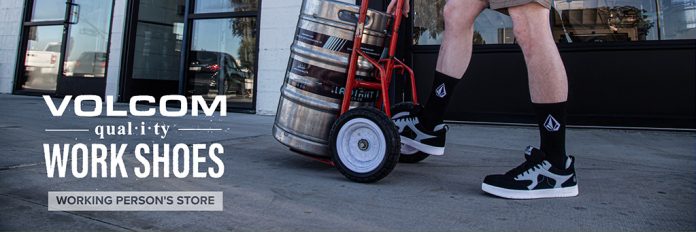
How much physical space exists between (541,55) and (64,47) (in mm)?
8538

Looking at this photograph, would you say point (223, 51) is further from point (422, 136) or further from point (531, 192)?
point (531, 192)

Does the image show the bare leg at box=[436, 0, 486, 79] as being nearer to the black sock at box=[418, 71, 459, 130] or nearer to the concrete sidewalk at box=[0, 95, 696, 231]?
the black sock at box=[418, 71, 459, 130]

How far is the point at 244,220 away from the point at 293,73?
3.25ft

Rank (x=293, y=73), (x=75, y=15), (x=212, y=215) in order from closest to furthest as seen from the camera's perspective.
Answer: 1. (x=212, y=215)
2. (x=293, y=73)
3. (x=75, y=15)

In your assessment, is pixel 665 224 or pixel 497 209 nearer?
pixel 665 224

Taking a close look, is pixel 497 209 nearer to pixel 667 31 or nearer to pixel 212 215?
pixel 212 215

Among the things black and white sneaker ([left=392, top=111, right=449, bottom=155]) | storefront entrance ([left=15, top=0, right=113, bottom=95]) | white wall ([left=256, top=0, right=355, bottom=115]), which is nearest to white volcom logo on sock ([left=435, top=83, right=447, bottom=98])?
black and white sneaker ([left=392, top=111, right=449, bottom=155])

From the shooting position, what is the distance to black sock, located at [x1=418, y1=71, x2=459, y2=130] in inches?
82.2

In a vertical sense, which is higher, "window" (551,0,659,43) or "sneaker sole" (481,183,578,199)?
"window" (551,0,659,43)

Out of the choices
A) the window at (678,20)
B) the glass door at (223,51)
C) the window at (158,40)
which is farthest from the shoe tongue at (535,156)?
the window at (158,40)

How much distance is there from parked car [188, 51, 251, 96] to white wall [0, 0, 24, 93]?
14.6 ft

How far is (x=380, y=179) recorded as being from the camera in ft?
6.20

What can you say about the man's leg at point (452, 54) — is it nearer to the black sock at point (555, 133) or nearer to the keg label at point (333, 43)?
the keg label at point (333, 43)

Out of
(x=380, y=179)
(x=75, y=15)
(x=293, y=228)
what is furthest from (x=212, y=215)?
(x=75, y=15)
